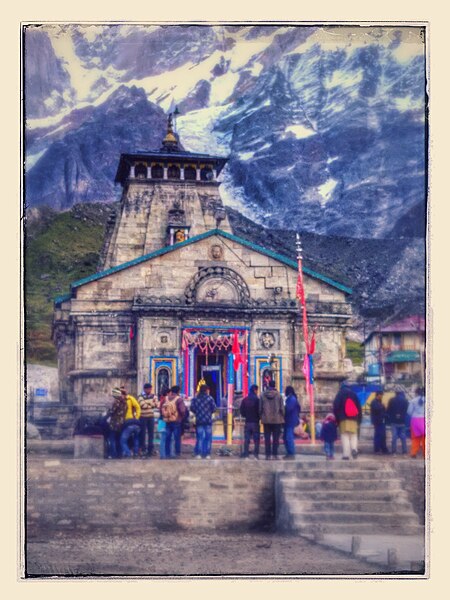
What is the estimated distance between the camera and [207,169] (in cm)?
2014

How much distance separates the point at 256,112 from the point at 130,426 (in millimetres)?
4842

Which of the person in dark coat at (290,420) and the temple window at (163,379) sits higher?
the temple window at (163,379)

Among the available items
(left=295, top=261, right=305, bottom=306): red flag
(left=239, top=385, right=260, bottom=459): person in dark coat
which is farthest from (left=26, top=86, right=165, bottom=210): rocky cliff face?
(left=239, top=385, right=260, bottom=459): person in dark coat

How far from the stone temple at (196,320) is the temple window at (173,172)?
595mm

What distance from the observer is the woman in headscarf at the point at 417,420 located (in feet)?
59.8

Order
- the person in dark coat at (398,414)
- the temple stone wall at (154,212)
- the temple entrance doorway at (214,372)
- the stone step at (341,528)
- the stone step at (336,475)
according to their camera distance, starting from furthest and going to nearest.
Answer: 1. the temple stone wall at (154,212)
2. the temple entrance doorway at (214,372)
3. the person in dark coat at (398,414)
4. the stone step at (336,475)
5. the stone step at (341,528)

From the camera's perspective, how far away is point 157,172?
67.2 ft

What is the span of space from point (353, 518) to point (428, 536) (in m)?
1.03

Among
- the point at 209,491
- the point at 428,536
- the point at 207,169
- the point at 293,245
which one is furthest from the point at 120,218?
the point at 428,536

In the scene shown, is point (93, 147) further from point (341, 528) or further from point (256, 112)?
point (341, 528)

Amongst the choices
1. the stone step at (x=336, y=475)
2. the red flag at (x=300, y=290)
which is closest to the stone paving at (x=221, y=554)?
the stone step at (x=336, y=475)

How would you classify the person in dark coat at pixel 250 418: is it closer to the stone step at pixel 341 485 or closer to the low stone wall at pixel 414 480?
the stone step at pixel 341 485

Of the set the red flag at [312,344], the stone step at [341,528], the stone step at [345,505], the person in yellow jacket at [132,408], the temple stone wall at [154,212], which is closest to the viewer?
the stone step at [341,528]

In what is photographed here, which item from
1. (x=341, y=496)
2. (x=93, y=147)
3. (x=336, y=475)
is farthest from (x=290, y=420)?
(x=93, y=147)
